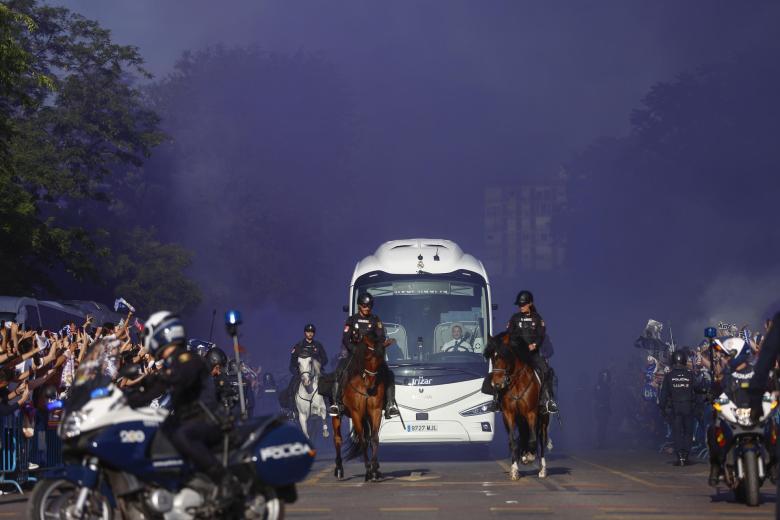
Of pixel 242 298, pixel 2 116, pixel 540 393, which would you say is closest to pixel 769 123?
pixel 242 298

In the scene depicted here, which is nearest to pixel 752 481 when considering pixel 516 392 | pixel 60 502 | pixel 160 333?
pixel 516 392

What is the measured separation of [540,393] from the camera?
23.8 meters

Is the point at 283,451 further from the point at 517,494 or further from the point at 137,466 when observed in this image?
the point at 517,494

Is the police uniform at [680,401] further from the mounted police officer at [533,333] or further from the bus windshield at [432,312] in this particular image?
the mounted police officer at [533,333]

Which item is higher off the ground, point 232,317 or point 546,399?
point 232,317

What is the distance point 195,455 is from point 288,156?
280ft

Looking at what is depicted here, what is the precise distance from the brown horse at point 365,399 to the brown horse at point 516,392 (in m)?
1.58

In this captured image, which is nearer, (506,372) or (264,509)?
(264,509)

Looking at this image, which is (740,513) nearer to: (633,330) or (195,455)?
(195,455)

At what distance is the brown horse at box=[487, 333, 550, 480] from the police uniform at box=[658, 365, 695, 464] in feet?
Answer: 16.5

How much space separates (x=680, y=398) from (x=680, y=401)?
0.08 metres

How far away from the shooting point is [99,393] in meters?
12.4

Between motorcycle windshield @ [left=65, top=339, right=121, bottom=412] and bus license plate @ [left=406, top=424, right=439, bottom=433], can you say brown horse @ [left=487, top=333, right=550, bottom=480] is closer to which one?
bus license plate @ [left=406, top=424, right=439, bottom=433]

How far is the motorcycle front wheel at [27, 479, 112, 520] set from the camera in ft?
40.1
